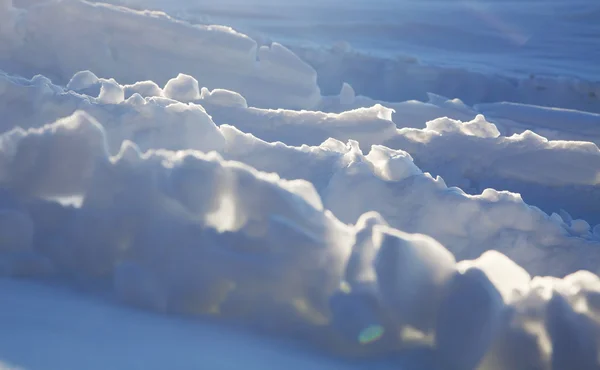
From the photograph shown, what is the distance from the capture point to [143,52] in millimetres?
4434

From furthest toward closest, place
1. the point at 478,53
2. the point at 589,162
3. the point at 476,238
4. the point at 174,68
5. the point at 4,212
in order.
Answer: the point at 478,53 < the point at 174,68 < the point at 589,162 < the point at 476,238 < the point at 4,212

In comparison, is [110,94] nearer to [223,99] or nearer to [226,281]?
[223,99]

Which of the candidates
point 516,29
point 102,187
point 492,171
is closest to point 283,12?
point 516,29

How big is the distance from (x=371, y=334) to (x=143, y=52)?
363 cm

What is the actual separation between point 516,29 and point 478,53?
2.18 metres

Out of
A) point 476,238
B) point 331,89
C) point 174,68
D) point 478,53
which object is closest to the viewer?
point 476,238

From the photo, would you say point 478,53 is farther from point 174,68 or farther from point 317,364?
point 317,364

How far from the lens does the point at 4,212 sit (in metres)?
1.25

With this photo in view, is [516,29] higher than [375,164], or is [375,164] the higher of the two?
[516,29]

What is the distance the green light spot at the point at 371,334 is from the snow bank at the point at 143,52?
2.99m

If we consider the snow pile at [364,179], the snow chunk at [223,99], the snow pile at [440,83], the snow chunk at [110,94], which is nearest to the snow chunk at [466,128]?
the snow pile at [364,179]

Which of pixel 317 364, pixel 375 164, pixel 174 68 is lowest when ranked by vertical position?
pixel 317 364

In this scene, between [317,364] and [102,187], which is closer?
[317,364]

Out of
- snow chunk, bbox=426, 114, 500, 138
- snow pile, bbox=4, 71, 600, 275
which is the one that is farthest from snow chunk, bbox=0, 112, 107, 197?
snow chunk, bbox=426, 114, 500, 138
